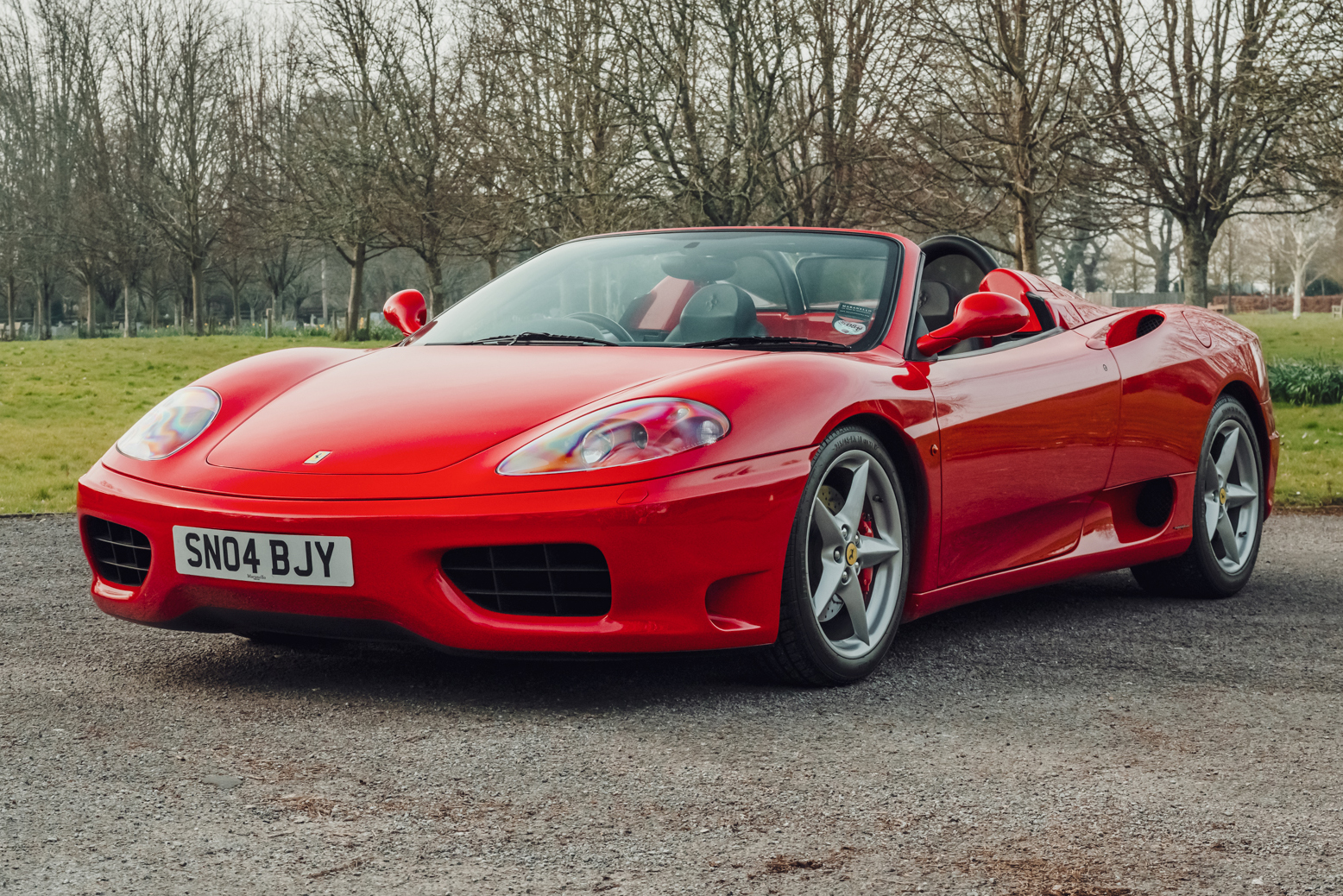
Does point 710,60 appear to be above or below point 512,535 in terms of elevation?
above

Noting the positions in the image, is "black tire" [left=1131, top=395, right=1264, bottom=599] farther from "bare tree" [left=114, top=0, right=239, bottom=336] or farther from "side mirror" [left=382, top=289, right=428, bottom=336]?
"bare tree" [left=114, top=0, right=239, bottom=336]

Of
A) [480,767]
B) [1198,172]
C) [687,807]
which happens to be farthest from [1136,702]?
[1198,172]

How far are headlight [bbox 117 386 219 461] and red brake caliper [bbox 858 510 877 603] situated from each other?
173 centimetres

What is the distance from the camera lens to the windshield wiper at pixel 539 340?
164 inches

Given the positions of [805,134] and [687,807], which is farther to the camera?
[805,134]

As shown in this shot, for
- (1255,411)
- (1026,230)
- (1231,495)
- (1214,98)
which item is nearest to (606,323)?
(1231,495)

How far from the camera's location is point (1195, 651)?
14.0 ft

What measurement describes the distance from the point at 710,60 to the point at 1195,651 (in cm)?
1177

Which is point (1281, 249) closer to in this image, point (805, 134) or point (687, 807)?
point (805, 134)

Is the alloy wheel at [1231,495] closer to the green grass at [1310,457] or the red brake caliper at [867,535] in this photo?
the red brake caliper at [867,535]

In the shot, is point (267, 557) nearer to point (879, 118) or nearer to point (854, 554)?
point (854, 554)

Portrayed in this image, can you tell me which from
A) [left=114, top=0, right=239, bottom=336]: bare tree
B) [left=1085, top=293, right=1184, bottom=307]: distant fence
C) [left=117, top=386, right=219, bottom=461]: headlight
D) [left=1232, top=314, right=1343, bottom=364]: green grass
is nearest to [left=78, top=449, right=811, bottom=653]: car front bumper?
[left=117, top=386, right=219, bottom=461]: headlight

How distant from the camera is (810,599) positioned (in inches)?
137

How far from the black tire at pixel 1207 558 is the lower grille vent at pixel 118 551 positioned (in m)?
3.49
